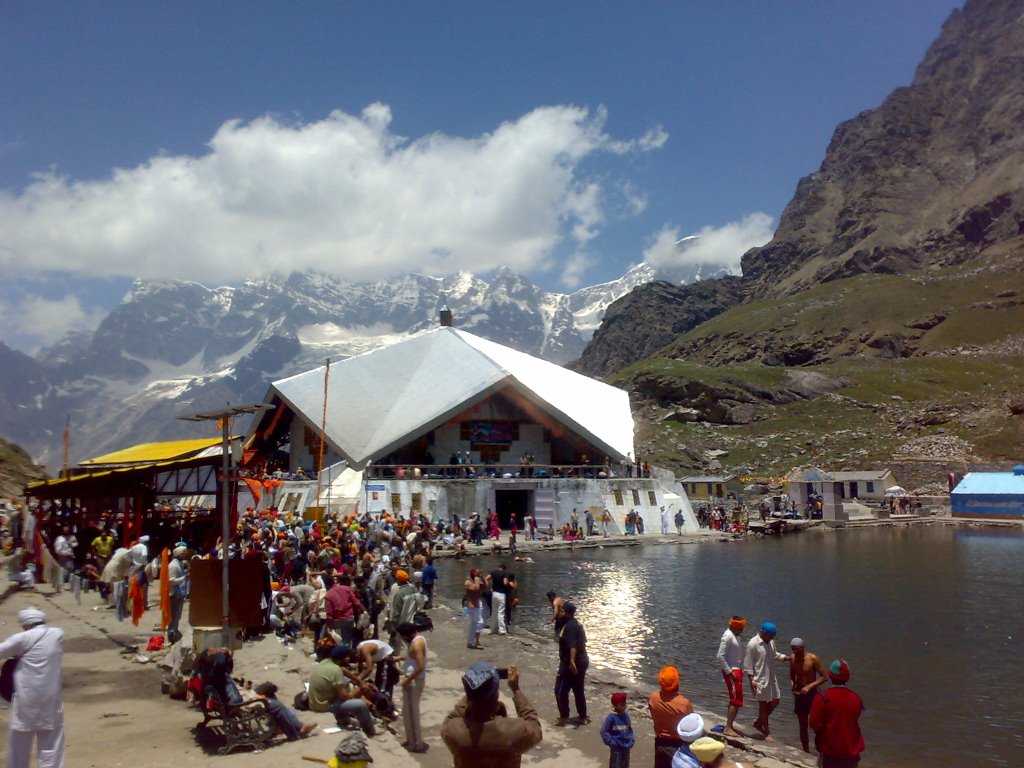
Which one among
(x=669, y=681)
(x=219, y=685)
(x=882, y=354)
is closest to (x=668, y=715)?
(x=669, y=681)

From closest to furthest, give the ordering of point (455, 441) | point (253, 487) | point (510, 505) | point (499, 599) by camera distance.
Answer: point (499, 599) → point (253, 487) → point (510, 505) → point (455, 441)

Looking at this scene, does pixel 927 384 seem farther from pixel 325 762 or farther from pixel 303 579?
pixel 325 762

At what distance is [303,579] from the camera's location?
19328mm

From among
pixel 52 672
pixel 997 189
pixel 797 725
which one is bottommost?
pixel 797 725

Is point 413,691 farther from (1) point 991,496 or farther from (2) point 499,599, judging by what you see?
(1) point 991,496

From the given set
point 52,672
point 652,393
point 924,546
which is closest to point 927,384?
point 652,393

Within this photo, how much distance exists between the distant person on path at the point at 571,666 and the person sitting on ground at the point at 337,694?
2.51 metres

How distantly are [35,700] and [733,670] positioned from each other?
788cm

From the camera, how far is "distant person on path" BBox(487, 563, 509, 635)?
1689cm

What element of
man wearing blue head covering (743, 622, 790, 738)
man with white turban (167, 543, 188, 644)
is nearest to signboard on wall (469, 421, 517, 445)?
man with white turban (167, 543, 188, 644)

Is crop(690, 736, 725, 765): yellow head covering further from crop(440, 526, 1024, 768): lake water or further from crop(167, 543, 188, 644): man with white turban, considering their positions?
crop(167, 543, 188, 644): man with white turban

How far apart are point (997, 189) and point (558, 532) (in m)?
172

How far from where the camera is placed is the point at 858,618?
19344 millimetres

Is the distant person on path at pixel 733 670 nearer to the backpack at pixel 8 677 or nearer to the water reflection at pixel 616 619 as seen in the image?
the water reflection at pixel 616 619
